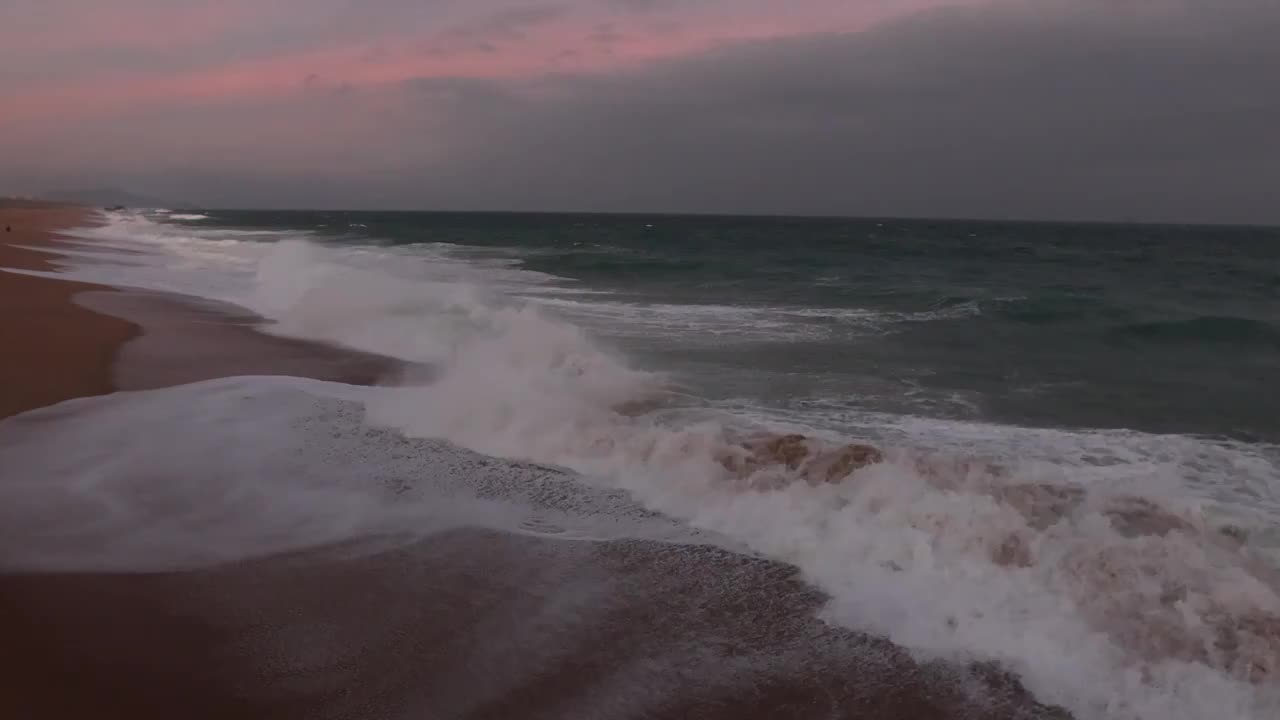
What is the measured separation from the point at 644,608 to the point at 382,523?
2463 mm

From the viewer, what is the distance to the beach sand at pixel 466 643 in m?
4.60

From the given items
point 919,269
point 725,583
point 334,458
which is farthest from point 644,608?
point 919,269

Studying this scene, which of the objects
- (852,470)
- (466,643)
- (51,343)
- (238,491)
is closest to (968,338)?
(852,470)

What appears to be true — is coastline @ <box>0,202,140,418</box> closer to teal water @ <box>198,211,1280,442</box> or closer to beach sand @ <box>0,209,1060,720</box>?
beach sand @ <box>0,209,1060,720</box>

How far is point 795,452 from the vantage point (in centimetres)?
808

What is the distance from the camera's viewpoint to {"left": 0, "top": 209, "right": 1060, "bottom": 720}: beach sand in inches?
181

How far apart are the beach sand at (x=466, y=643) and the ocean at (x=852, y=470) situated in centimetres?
32

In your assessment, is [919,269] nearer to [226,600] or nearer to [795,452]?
[795,452]

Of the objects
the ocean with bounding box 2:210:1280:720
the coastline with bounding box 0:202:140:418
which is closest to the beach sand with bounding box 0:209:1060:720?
the ocean with bounding box 2:210:1280:720

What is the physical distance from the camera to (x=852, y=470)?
7652 millimetres

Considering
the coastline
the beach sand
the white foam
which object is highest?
the coastline

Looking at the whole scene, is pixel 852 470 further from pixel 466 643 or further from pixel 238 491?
pixel 238 491

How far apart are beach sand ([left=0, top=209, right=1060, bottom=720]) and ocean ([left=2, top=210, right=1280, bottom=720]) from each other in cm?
32

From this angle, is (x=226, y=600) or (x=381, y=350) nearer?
(x=226, y=600)
